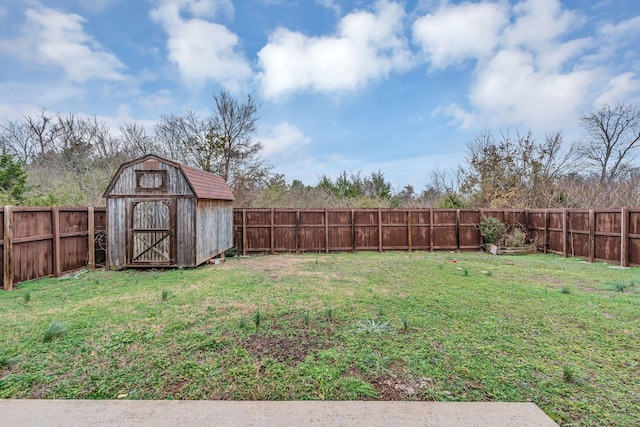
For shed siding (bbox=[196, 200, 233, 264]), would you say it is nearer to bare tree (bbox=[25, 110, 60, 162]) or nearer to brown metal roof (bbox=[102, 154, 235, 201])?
brown metal roof (bbox=[102, 154, 235, 201])

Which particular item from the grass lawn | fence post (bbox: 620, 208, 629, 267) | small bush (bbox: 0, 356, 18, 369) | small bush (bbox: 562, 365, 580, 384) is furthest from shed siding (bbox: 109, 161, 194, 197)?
fence post (bbox: 620, 208, 629, 267)

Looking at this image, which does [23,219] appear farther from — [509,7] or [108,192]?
[509,7]

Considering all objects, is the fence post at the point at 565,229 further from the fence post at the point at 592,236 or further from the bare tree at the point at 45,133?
the bare tree at the point at 45,133

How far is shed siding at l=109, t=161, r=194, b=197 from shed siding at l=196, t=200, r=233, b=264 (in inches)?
22.2

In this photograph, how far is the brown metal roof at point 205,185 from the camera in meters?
7.69

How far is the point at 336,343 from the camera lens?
2.95 m

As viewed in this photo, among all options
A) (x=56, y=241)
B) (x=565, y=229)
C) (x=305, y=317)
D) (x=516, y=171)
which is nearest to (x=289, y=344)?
(x=305, y=317)

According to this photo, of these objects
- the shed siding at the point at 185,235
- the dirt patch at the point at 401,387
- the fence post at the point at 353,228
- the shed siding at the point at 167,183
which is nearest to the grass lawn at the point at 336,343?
the dirt patch at the point at 401,387

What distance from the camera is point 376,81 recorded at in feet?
36.9

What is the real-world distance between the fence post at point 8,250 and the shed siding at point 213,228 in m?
3.35

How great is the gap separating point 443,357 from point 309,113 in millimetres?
11767

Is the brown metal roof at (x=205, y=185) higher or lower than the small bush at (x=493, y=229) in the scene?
higher

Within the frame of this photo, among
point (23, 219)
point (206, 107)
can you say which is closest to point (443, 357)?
point (23, 219)

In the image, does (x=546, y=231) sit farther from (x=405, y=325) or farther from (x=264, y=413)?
(x=264, y=413)
